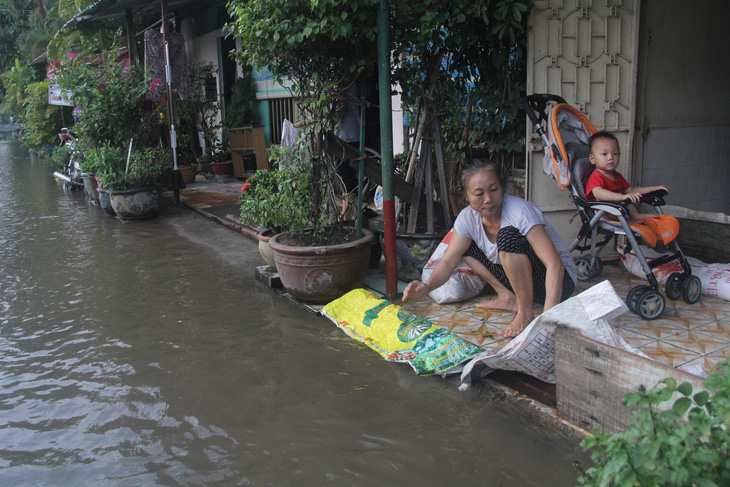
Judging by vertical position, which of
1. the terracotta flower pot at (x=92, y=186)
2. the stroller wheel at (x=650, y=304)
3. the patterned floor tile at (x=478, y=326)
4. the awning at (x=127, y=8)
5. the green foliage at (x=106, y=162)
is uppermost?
the awning at (x=127, y=8)

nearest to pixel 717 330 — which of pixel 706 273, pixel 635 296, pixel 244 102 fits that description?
pixel 635 296

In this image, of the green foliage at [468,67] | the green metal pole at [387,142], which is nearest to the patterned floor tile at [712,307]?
the green foliage at [468,67]

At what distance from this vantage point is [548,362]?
3180mm

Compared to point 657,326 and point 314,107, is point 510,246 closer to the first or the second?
point 657,326

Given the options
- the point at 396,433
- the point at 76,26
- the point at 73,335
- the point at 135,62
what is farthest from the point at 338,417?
the point at 76,26

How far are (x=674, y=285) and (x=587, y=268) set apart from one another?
2.41 ft

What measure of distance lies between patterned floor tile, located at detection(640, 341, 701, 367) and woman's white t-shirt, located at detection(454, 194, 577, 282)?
2.08 ft

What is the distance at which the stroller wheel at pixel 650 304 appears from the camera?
3979 millimetres

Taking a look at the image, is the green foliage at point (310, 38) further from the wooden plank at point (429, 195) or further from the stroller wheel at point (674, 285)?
the stroller wheel at point (674, 285)

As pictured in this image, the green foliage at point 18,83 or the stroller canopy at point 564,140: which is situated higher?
the green foliage at point 18,83

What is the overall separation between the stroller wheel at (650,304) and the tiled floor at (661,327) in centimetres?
5

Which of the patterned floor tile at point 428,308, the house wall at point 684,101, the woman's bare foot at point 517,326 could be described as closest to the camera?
the woman's bare foot at point 517,326

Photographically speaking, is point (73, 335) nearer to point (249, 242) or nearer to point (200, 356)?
point (200, 356)

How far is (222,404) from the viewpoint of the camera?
341cm
